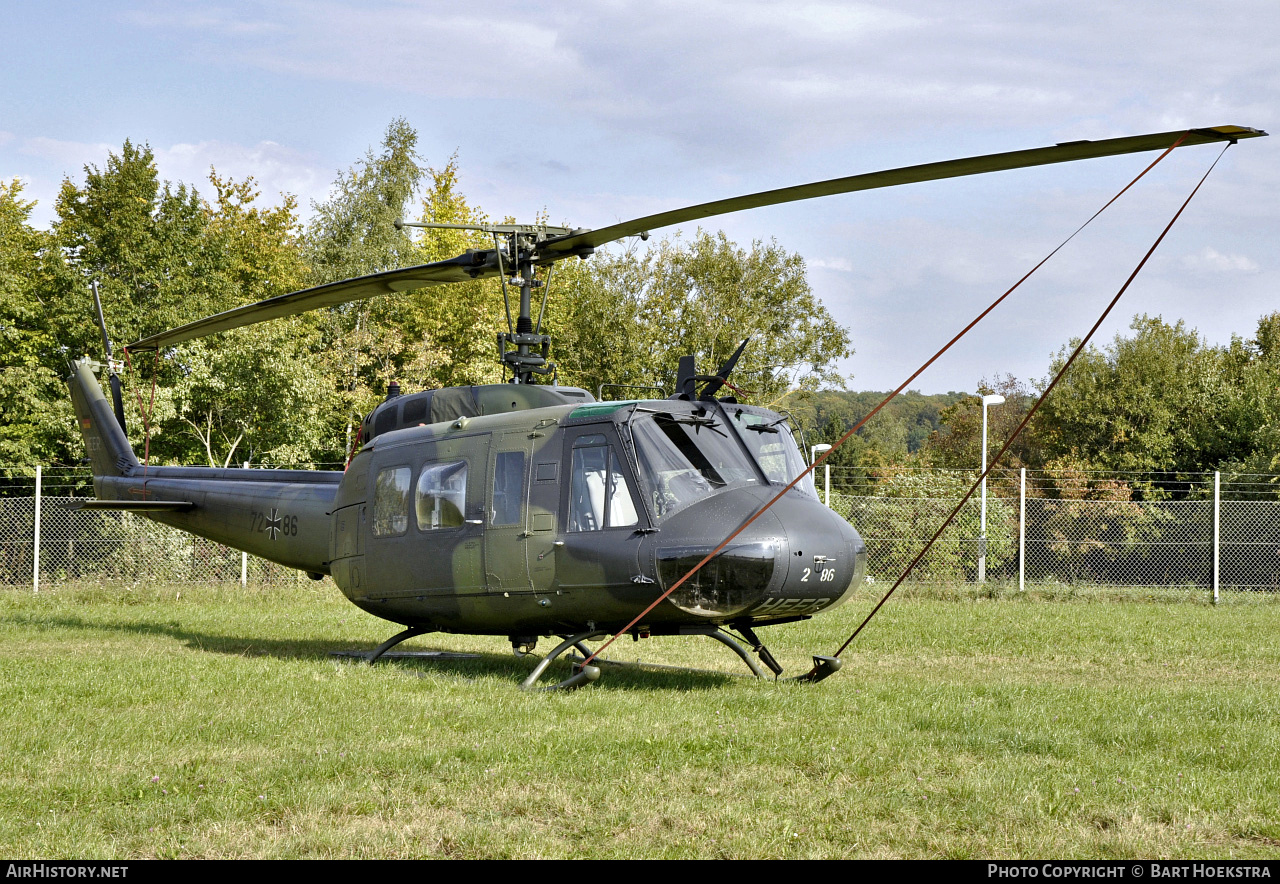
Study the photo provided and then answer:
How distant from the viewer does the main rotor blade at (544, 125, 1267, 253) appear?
567cm

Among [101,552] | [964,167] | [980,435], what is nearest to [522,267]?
[964,167]

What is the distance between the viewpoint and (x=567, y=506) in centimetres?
917

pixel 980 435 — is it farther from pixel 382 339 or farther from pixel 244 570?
pixel 244 570

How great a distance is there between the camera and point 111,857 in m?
4.62

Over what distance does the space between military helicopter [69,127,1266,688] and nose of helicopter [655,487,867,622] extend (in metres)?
0.01

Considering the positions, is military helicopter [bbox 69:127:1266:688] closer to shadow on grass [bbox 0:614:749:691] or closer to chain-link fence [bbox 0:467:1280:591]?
shadow on grass [bbox 0:614:749:691]

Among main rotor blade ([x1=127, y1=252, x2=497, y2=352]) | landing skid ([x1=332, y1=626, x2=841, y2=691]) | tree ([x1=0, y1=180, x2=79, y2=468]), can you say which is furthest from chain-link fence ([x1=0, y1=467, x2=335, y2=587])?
main rotor blade ([x1=127, y1=252, x2=497, y2=352])

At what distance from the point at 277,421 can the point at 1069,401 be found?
27.9 m

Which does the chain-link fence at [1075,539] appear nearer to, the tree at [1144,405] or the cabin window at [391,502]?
the cabin window at [391,502]

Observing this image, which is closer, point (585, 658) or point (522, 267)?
point (522, 267)

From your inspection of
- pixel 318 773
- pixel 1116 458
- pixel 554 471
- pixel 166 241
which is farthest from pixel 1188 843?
pixel 1116 458

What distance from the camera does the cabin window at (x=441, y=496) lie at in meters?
9.85

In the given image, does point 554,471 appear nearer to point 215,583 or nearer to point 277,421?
point 215,583

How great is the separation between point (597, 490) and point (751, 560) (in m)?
1.46
